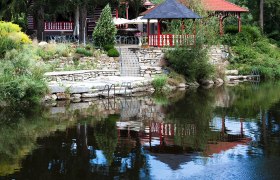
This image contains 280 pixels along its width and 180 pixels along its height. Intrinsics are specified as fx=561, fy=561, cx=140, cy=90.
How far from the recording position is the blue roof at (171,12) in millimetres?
36844

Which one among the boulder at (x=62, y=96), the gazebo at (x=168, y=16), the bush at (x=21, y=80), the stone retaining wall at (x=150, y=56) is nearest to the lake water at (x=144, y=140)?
the bush at (x=21, y=80)

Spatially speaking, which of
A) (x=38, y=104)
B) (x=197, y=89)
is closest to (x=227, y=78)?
(x=197, y=89)

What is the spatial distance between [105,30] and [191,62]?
6014 millimetres

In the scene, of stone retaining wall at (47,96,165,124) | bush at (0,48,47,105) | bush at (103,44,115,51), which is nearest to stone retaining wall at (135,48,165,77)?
bush at (103,44,115,51)

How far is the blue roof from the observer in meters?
36.8

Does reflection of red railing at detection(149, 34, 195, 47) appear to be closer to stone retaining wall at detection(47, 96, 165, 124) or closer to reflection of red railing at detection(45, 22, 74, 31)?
stone retaining wall at detection(47, 96, 165, 124)

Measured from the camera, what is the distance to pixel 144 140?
19344mm

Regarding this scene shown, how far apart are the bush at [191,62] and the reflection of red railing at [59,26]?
1191cm

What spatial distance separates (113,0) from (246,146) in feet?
80.3

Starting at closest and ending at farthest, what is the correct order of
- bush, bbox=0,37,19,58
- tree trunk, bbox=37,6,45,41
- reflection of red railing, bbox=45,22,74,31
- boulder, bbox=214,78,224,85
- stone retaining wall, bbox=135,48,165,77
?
bush, bbox=0,37,19,58 < stone retaining wall, bbox=135,48,165,77 < boulder, bbox=214,78,224,85 < tree trunk, bbox=37,6,45,41 < reflection of red railing, bbox=45,22,74,31

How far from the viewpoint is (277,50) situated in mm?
46000

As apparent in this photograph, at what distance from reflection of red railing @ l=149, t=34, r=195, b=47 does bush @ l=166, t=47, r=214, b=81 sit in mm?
447

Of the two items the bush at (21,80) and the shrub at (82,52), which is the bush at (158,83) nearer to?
the shrub at (82,52)

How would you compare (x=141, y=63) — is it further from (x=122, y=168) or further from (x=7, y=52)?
(x=122, y=168)
